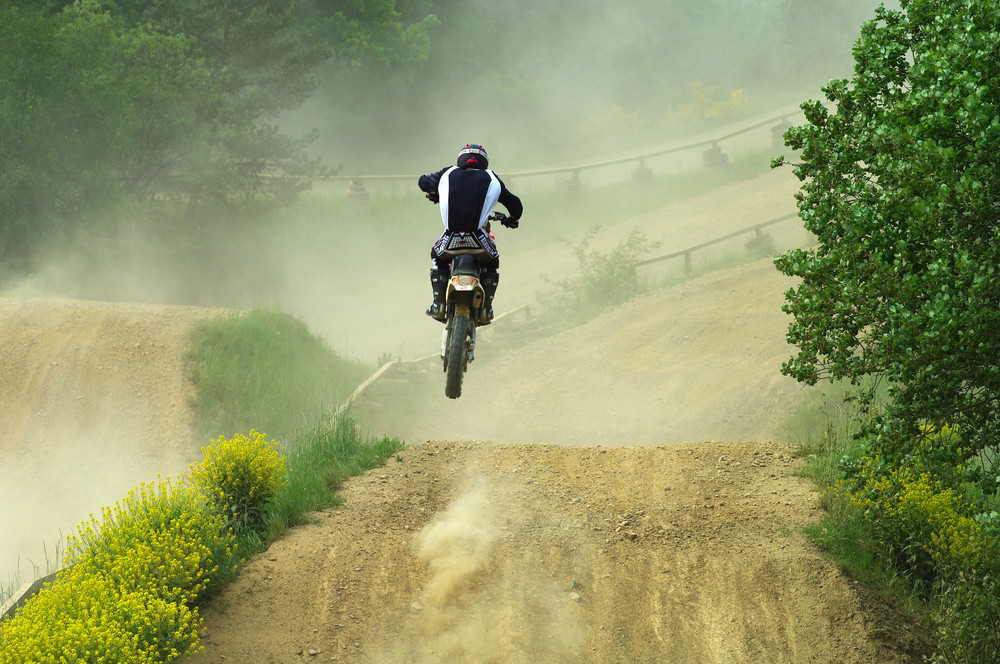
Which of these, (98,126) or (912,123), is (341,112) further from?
(912,123)

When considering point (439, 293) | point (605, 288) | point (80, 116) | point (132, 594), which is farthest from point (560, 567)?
point (80, 116)

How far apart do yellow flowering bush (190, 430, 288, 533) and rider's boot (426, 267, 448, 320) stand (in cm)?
296

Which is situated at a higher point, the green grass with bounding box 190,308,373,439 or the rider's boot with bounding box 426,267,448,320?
the green grass with bounding box 190,308,373,439

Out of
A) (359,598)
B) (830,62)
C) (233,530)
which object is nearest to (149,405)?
(233,530)

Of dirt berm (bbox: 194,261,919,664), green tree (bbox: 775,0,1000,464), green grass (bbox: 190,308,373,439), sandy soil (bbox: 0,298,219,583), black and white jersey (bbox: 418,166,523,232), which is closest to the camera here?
green tree (bbox: 775,0,1000,464)

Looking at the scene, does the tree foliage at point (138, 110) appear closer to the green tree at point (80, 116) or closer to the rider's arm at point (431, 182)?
the green tree at point (80, 116)

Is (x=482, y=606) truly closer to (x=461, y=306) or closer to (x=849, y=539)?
(x=461, y=306)

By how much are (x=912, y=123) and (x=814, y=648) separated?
5232 mm

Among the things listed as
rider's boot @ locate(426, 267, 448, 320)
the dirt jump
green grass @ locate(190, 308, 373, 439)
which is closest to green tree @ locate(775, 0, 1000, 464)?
the dirt jump

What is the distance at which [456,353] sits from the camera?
8.77 m

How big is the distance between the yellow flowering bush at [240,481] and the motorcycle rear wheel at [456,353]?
314 cm

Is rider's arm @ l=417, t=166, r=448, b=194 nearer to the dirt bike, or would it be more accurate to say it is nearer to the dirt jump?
the dirt bike

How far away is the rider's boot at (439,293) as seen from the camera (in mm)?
9344

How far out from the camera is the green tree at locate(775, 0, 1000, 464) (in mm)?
6129
